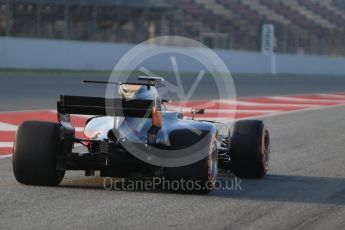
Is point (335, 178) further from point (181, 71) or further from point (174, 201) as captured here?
point (181, 71)

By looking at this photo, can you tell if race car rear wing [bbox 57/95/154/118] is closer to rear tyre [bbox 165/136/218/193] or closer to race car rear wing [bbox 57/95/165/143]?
race car rear wing [bbox 57/95/165/143]

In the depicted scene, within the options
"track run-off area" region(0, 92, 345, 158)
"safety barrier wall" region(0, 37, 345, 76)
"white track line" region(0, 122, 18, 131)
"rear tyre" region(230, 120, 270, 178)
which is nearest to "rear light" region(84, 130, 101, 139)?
"rear tyre" region(230, 120, 270, 178)

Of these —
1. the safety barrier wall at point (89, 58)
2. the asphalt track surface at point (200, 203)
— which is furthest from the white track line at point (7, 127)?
the safety barrier wall at point (89, 58)

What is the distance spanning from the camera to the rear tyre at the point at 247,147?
8.11 meters

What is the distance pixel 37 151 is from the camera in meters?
7.13

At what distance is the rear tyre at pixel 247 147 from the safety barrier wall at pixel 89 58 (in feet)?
53.5

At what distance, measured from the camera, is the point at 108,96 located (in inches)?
287

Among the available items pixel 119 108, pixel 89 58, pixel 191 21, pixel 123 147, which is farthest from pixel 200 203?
pixel 191 21

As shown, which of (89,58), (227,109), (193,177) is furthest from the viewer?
(89,58)

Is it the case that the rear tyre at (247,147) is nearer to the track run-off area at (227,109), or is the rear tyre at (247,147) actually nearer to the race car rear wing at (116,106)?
the race car rear wing at (116,106)

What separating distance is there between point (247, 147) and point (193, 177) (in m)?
1.18

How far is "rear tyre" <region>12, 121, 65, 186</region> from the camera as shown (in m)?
7.14

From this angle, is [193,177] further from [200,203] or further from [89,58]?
[89,58]

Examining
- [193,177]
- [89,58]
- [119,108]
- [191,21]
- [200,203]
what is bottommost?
[89,58]
